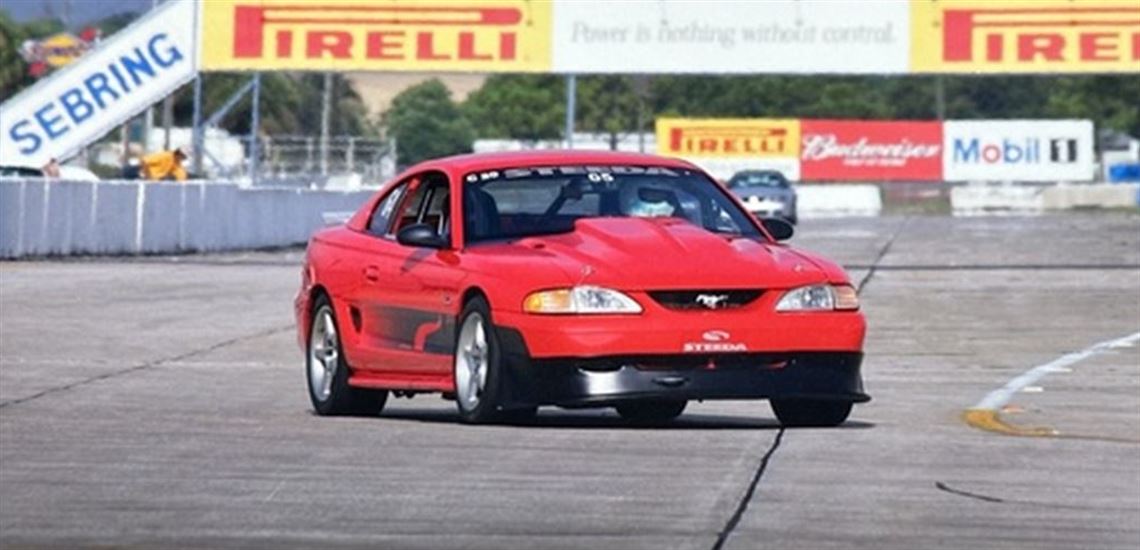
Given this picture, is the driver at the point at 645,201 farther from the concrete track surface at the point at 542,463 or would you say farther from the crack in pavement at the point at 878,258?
the crack in pavement at the point at 878,258

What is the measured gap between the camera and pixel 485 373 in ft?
43.8

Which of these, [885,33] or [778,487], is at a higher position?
[885,33]

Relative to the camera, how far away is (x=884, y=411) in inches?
609

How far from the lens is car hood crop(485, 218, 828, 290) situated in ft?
42.4

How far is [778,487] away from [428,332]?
128 inches

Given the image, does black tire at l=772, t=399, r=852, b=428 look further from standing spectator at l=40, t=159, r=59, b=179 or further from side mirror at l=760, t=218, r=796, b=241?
standing spectator at l=40, t=159, r=59, b=179

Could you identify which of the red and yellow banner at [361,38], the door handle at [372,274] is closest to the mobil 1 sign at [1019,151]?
the red and yellow banner at [361,38]

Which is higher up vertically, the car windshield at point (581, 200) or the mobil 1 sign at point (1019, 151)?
the mobil 1 sign at point (1019, 151)

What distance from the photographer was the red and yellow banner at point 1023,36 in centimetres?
3775

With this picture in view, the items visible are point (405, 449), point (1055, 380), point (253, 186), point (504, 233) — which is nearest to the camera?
point (405, 449)

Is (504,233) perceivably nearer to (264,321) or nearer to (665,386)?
(665,386)

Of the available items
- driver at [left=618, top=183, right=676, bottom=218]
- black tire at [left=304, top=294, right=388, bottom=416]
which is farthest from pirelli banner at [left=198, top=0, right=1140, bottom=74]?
driver at [left=618, top=183, right=676, bottom=218]

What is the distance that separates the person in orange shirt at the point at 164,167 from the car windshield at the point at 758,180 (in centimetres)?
1301

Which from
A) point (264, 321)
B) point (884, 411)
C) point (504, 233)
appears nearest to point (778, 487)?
point (504, 233)
